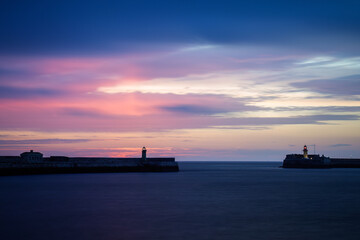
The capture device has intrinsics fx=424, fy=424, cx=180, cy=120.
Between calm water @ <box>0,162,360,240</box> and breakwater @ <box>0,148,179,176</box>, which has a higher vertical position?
breakwater @ <box>0,148,179,176</box>

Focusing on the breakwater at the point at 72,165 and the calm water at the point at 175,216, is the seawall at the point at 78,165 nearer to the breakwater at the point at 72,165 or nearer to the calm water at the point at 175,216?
the breakwater at the point at 72,165

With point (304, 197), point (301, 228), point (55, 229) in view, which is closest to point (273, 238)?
point (301, 228)

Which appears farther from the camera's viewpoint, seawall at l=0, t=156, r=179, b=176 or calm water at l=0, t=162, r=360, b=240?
seawall at l=0, t=156, r=179, b=176

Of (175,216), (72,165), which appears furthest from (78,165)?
(175,216)

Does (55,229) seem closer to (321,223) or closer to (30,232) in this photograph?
(30,232)

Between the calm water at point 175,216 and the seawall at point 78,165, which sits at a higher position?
the seawall at point 78,165

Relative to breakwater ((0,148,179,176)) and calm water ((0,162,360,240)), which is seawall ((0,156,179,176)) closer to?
breakwater ((0,148,179,176))

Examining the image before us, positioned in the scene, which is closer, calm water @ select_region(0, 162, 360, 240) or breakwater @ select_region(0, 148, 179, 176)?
calm water @ select_region(0, 162, 360, 240)

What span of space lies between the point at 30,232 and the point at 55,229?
58.8 inches

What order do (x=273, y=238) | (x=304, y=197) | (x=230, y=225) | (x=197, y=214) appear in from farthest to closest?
(x=304, y=197), (x=197, y=214), (x=230, y=225), (x=273, y=238)

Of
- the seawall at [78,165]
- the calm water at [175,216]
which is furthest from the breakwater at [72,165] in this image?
the calm water at [175,216]

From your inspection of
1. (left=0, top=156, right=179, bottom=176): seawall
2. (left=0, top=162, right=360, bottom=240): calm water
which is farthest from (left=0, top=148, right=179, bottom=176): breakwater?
(left=0, top=162, right=360, bottom=240): calm water

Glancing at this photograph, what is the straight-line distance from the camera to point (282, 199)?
40.4 meters

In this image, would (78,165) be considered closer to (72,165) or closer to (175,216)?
(72,165)
